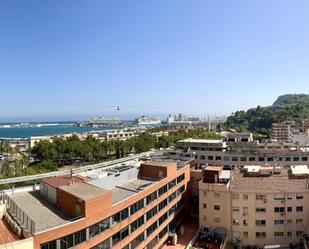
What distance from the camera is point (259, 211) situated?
28.6 m

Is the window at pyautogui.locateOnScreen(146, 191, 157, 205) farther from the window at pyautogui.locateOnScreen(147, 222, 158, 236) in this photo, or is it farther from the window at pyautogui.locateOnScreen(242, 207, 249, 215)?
the window at pyautogui.locateOnScreen(242, 207, 249, 215)

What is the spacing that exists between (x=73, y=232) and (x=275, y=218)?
20.7 metres

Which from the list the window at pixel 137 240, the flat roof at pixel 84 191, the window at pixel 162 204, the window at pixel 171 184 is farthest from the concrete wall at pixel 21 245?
the window at pixel 171 184

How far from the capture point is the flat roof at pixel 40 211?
17.3 meters

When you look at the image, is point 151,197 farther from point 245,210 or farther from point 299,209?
point 299,209

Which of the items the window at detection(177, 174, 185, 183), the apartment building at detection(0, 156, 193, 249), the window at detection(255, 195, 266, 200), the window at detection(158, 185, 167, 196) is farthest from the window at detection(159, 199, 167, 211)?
the window at detection(255, 195, 266, 200)

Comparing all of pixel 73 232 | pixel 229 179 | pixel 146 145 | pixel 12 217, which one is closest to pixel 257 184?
pixel 229 179

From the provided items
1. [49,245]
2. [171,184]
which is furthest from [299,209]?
[49,245]

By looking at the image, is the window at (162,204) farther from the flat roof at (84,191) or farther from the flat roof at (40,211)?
the flat roof at (40,211)

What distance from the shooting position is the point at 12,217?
1802cm

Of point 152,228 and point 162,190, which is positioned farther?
point 162,190

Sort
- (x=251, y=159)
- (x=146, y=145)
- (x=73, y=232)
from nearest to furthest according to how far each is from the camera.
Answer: (x=73, y=232) → (x=251, y=159) → (x=146, y=145)

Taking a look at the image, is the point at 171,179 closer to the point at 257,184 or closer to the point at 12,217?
the point at 257,184

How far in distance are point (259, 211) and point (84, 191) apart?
59.5ft
